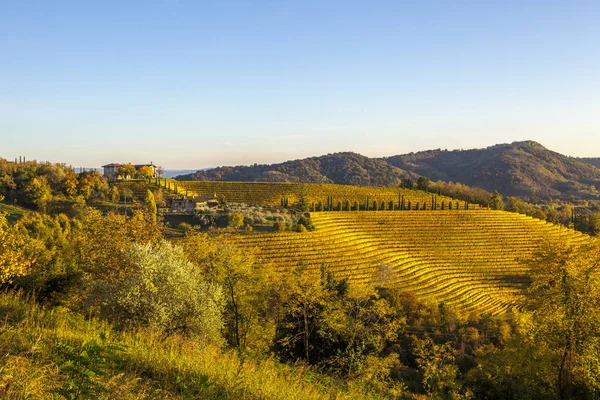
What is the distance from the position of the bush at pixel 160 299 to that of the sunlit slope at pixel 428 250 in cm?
2412

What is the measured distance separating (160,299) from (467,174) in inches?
7399

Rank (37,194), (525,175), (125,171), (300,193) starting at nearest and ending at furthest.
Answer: (37,194), (300,193), (125,171), (525,175)

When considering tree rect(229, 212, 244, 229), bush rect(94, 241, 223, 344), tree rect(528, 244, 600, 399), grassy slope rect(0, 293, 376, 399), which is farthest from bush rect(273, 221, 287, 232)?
grassy slope rect(0, 293, 376, 399)

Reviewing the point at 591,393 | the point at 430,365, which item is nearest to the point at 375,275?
the point at 430,365

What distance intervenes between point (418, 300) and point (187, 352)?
3558 centimetres

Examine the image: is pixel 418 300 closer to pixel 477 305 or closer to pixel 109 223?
pixel 477 305

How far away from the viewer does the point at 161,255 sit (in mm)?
14898

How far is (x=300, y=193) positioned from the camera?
268ft

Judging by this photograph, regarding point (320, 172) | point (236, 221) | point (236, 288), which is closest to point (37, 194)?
point (236, 221)

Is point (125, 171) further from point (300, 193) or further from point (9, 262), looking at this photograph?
point (9, 262)

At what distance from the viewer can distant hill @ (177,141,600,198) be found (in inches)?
6083

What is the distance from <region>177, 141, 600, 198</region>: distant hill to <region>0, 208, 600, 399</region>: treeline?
4767 inches

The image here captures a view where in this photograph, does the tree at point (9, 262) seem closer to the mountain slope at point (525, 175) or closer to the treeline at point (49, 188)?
the treeline at point (49, 188)

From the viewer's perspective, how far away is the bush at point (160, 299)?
477 inches
